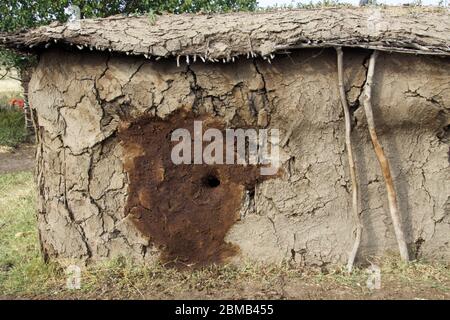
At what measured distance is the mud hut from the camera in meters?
3.85

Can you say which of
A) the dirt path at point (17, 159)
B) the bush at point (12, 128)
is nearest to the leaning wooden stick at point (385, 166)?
the dirt path at point (17, 159)

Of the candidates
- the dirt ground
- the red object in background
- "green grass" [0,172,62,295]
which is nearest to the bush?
the red object in background

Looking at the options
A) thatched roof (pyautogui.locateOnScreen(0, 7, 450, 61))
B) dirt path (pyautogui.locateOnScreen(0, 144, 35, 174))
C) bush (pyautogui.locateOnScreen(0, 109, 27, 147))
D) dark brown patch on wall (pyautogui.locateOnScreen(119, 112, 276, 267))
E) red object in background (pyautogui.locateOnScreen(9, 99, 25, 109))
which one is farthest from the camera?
red object in background (pyautogui.locateOnScreen(9, 99, 25, 109))

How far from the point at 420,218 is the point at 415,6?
2.11 metres

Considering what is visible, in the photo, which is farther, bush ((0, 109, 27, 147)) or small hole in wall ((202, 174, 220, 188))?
bush ((0, 109, 27, 147))

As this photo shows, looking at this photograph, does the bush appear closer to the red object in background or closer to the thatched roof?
the red object in background

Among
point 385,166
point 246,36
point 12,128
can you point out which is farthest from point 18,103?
point 385,166

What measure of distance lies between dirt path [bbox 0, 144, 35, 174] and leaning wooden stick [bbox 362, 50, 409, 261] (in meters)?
6.87

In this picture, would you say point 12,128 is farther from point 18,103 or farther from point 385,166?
point 385,166

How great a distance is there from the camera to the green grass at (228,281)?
374cm

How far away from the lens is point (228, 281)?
12.9ft

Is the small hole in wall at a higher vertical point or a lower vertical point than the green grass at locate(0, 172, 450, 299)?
higher

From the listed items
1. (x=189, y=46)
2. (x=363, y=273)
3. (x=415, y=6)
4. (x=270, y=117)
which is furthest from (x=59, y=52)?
(x=415, y=6)

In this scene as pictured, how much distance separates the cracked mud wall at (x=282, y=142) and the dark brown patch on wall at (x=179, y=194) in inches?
2.0
